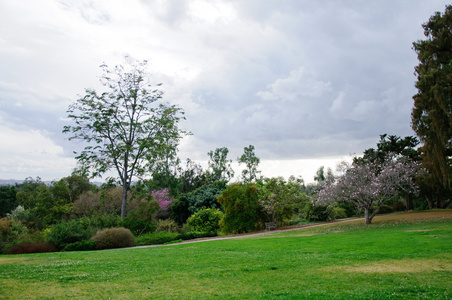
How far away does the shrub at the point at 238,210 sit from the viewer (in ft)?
88.1

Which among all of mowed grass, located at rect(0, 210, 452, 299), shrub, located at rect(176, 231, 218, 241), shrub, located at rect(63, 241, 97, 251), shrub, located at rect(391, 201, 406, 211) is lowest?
shrub, located at rect(176, 231, 218, 241)

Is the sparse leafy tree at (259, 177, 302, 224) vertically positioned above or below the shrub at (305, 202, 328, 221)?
above

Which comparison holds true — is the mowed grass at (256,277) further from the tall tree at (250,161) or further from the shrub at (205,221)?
the tall tree at (250,161)

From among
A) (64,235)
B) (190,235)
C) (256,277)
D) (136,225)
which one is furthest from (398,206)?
(256,277)

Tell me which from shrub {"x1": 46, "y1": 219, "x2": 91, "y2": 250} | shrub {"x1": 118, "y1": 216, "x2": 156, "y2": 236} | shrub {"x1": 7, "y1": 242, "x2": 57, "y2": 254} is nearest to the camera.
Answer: shrub {"x1": 7, "y1": 242, "x2": 57, "y2": 254}

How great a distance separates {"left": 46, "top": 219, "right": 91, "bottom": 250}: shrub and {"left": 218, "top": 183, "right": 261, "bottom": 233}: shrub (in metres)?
11.5

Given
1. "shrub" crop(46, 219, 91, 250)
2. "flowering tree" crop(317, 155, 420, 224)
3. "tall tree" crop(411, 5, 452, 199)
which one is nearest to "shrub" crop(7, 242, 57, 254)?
"shrub" crop(46, 219, 91, 250)

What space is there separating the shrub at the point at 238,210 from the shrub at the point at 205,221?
2877 mm

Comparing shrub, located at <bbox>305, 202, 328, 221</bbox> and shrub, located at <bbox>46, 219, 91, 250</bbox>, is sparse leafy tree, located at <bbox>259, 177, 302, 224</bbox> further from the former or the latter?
shrub, located at <bbox>46, 219, 91, 250</bbox>

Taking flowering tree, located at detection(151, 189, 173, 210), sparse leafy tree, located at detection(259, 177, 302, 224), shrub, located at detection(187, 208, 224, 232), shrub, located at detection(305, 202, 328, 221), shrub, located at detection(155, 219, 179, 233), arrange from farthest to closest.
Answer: flowering tree, located at detection(151, 189, 173, 210), shrub, located at detection(305, 202, 328, 221), shrub, located at detection(155, 219, 179, 233), shrub, located at detection(187, 208, 224, 232), sparse leafy tree, located at detection(259, 177, 302, 224)

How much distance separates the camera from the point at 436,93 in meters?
22.4

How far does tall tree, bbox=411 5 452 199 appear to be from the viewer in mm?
22656

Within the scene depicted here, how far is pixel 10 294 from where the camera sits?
6.20 meters

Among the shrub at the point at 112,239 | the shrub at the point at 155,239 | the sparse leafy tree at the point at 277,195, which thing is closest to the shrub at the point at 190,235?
the shrub at the point at 155,239
